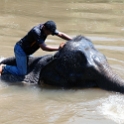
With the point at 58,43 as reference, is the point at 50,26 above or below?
above

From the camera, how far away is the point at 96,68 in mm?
6609

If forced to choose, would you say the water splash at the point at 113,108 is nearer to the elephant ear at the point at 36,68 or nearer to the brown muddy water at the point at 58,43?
the brown muddy water at the point at 58,43

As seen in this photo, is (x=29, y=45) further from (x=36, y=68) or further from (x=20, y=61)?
(x=36, y=68)

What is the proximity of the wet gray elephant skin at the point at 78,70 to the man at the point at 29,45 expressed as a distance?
24 centimetres

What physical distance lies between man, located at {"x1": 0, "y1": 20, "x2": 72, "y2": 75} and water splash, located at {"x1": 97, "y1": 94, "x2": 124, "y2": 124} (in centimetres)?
133

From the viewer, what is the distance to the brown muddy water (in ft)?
18.9

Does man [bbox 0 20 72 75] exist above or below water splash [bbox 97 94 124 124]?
above

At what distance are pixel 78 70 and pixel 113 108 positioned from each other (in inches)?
42.9

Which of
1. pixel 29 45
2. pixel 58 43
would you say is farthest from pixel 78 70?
pixel 58 43

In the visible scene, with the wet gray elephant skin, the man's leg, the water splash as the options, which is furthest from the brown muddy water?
the man's leg

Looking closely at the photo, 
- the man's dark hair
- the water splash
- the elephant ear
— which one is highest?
the man's dark hair

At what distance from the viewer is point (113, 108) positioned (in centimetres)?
594

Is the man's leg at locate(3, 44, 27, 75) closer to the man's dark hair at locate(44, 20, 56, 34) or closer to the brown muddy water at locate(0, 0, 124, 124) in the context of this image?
the brown muddy water at locate(0, 0, 124, 124)

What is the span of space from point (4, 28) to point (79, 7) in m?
4.36
